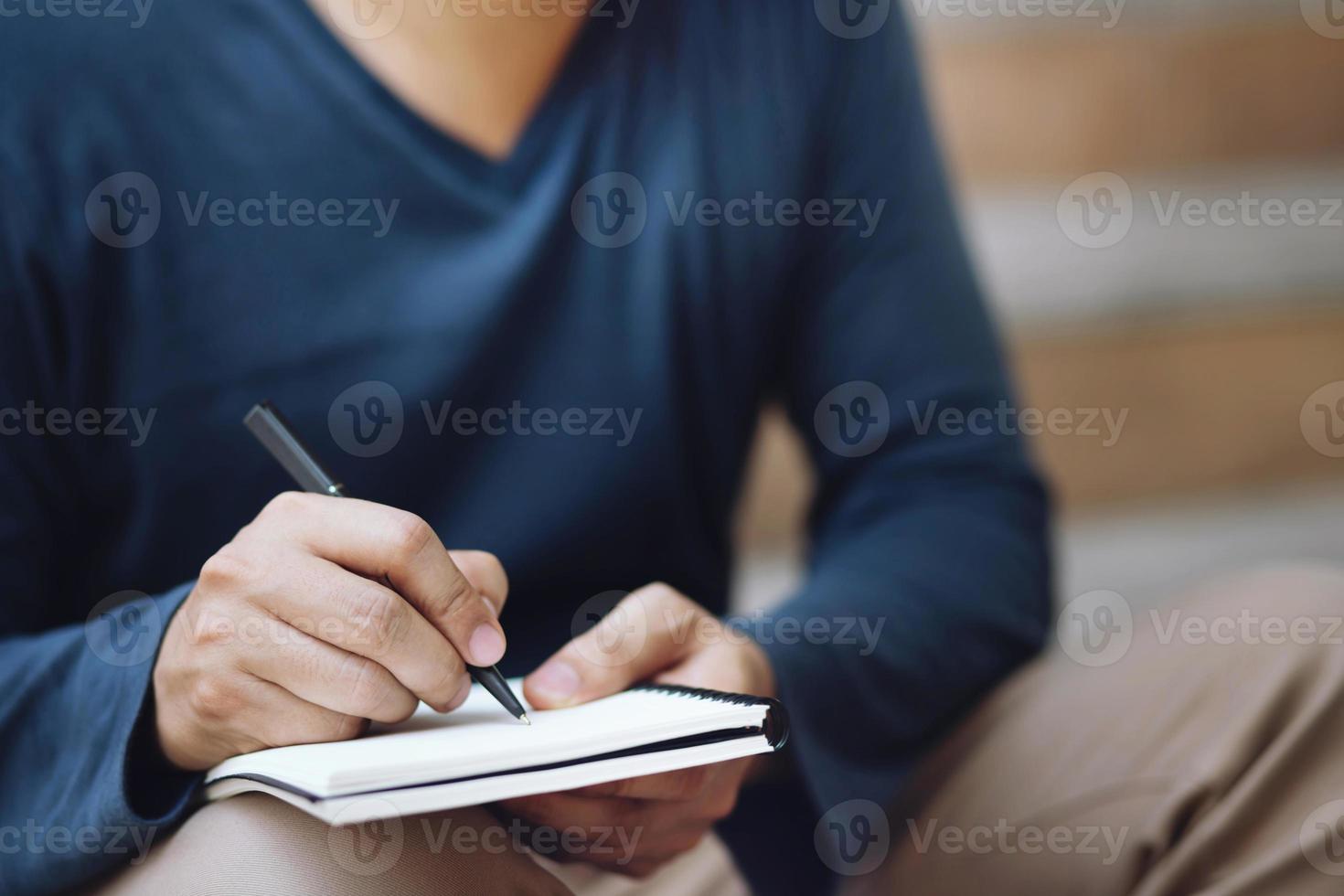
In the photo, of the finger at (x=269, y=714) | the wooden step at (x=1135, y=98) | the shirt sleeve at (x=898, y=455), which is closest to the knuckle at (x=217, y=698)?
the finger at (x=269, y=714)

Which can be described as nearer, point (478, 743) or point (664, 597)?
point (478, 743)

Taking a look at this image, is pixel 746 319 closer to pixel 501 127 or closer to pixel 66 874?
pixel 501 127

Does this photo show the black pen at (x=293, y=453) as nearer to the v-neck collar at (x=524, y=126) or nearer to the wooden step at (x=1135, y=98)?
the v-neck collar at (x=524, y=126)

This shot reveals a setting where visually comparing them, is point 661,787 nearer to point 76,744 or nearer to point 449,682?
point 449,682

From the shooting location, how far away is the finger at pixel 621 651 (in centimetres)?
56

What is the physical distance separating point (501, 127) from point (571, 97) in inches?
2.2

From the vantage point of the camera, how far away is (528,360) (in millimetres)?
817

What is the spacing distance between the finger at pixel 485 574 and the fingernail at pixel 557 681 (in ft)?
0.12

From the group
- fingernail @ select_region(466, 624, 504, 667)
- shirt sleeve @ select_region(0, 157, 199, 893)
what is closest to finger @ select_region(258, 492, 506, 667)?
fingernail @ select_region(466, 624, 504, 667)

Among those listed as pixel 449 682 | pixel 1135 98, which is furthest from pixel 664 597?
pixel 1135 98

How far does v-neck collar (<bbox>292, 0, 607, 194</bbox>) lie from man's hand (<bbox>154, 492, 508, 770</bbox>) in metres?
0.35

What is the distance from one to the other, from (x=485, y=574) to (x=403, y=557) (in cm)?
8

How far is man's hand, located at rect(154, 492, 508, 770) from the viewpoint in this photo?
487 millimetres

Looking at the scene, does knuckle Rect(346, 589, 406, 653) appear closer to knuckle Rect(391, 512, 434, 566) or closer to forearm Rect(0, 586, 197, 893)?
knuckle Rect(391, 512, 434, 566)
